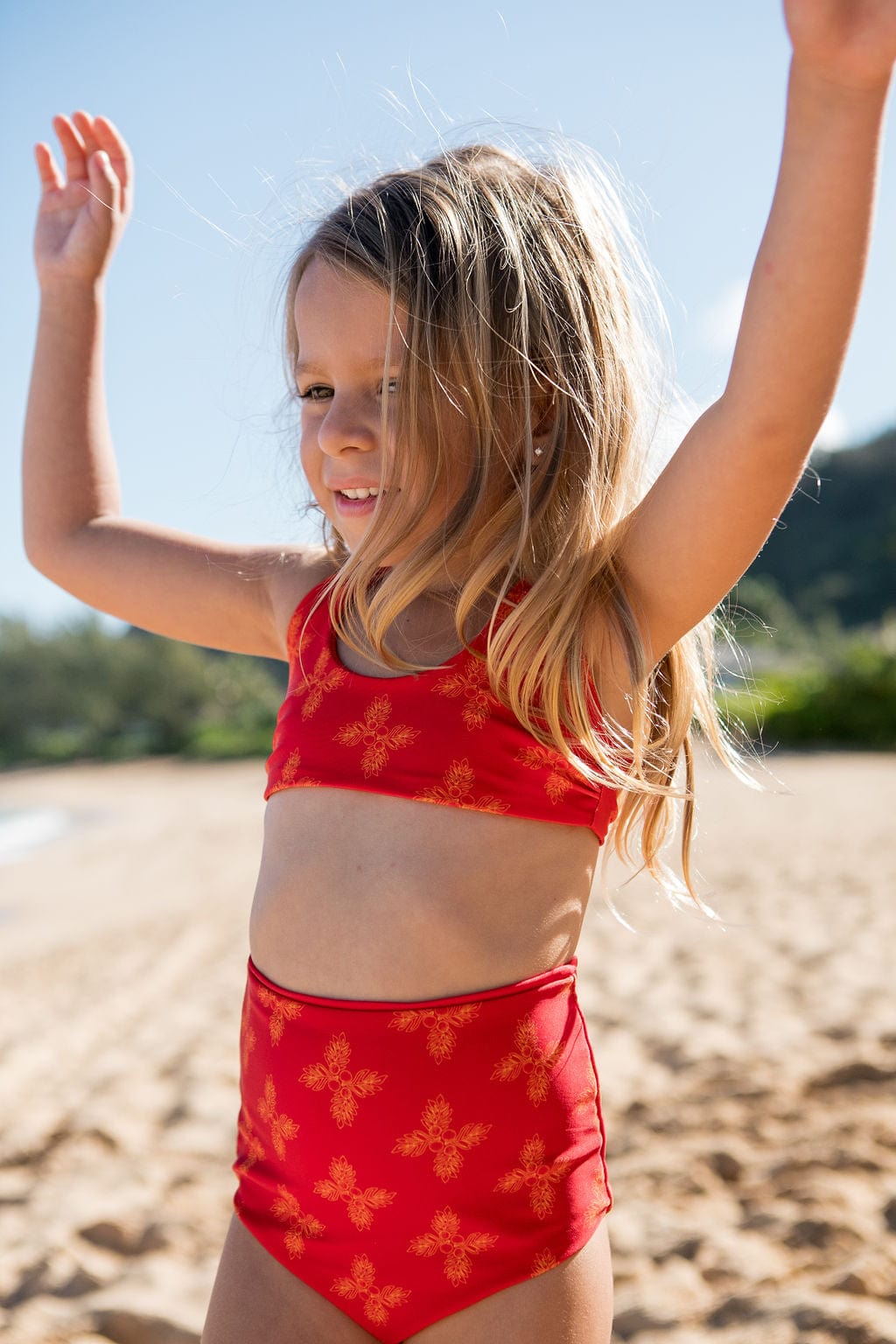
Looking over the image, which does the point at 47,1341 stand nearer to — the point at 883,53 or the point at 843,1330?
the point at 843,1330

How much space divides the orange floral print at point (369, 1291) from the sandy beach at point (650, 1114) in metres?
0.76

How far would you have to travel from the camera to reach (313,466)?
1.48 m

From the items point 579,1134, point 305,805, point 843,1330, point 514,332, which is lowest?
point 843,1330

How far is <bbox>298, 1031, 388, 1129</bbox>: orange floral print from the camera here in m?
1.29

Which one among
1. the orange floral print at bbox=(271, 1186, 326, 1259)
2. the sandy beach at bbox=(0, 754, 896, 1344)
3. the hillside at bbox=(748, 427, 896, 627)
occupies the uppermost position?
the orange floral print at bbox=(271, 1186, 326, 1259)

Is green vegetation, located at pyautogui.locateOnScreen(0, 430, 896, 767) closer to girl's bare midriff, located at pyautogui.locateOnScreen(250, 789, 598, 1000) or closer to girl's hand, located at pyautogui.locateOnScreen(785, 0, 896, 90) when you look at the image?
girl's bare midriff, located at pyautogui.locateOnScreen(250, 789, 598, 1000)

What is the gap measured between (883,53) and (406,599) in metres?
0.71

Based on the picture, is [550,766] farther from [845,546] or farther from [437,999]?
[845,546]

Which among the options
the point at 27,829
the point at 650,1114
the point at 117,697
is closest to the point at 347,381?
the point at 650,1114

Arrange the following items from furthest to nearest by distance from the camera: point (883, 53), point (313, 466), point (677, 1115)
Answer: point (677, 1115), point (313, 466), point (883, 53)

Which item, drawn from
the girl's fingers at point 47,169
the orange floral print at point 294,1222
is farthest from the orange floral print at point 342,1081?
the girl's fingers at point 47,169

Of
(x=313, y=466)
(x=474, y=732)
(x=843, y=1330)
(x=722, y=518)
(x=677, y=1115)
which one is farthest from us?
(x=677, y=1115)

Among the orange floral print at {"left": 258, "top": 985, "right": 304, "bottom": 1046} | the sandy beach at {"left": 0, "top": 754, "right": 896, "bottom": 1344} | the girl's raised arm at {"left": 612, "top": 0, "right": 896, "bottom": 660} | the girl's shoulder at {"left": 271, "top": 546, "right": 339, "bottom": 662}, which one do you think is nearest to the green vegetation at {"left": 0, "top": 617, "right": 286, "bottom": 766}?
the sandy beach at {"left": 0, "top": 754, "right": 896, "bottom": 1344}

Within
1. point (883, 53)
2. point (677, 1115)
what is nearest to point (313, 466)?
point (883, 53)
